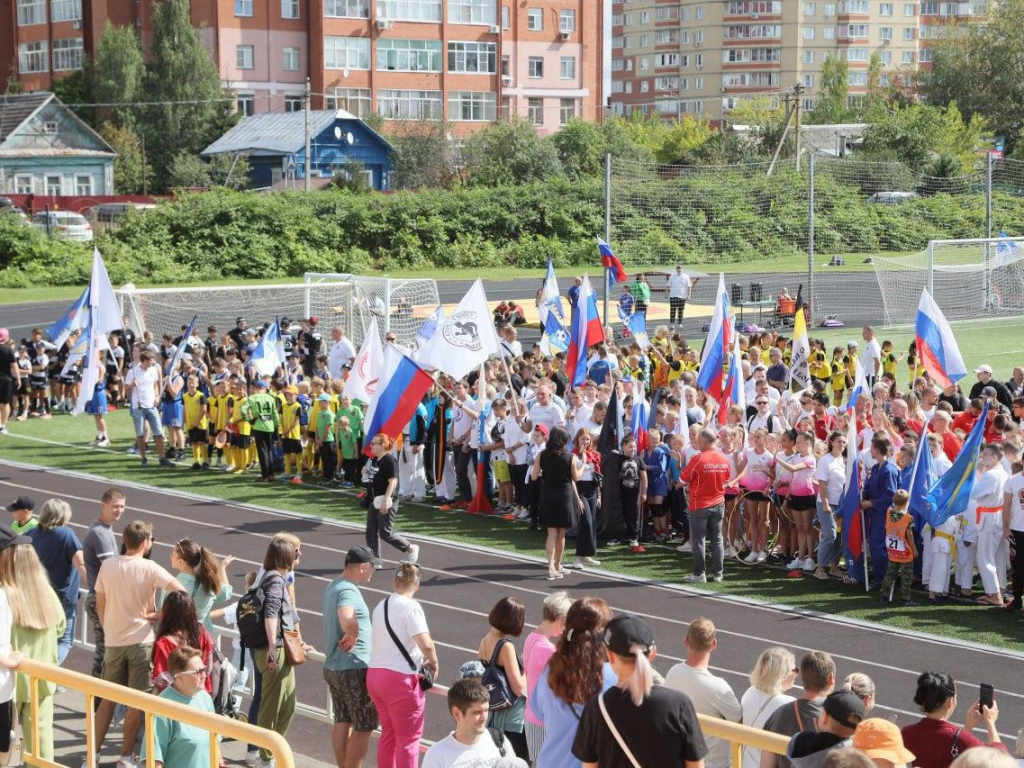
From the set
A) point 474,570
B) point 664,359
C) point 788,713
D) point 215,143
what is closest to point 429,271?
point 215,143

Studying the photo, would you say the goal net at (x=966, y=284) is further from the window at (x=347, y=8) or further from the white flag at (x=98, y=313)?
the window at (x=347, y=8)

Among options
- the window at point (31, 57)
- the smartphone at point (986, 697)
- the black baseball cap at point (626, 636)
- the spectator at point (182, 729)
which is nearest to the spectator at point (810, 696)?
the smartphone at point (986, 697)

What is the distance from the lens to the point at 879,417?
1571cm

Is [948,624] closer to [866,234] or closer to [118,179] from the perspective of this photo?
[866,234]

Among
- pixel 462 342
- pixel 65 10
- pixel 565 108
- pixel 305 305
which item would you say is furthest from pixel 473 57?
pixel 462 342

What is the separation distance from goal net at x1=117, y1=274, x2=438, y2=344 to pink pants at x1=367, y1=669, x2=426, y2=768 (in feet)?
70.4

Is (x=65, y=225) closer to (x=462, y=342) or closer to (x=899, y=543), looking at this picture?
(x=462, y=342)

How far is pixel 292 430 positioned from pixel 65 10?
Answer: 77.6m

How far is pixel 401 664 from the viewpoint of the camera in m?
8.38

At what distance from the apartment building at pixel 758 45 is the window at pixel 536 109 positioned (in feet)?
130

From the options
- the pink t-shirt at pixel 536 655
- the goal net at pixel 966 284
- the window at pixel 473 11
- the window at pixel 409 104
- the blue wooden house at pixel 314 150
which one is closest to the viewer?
the pink t-shirt at pixel 536 655

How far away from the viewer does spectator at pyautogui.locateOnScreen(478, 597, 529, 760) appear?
786 centimetres

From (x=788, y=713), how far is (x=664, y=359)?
1677 cm

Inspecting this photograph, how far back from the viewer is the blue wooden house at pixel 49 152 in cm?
7156
